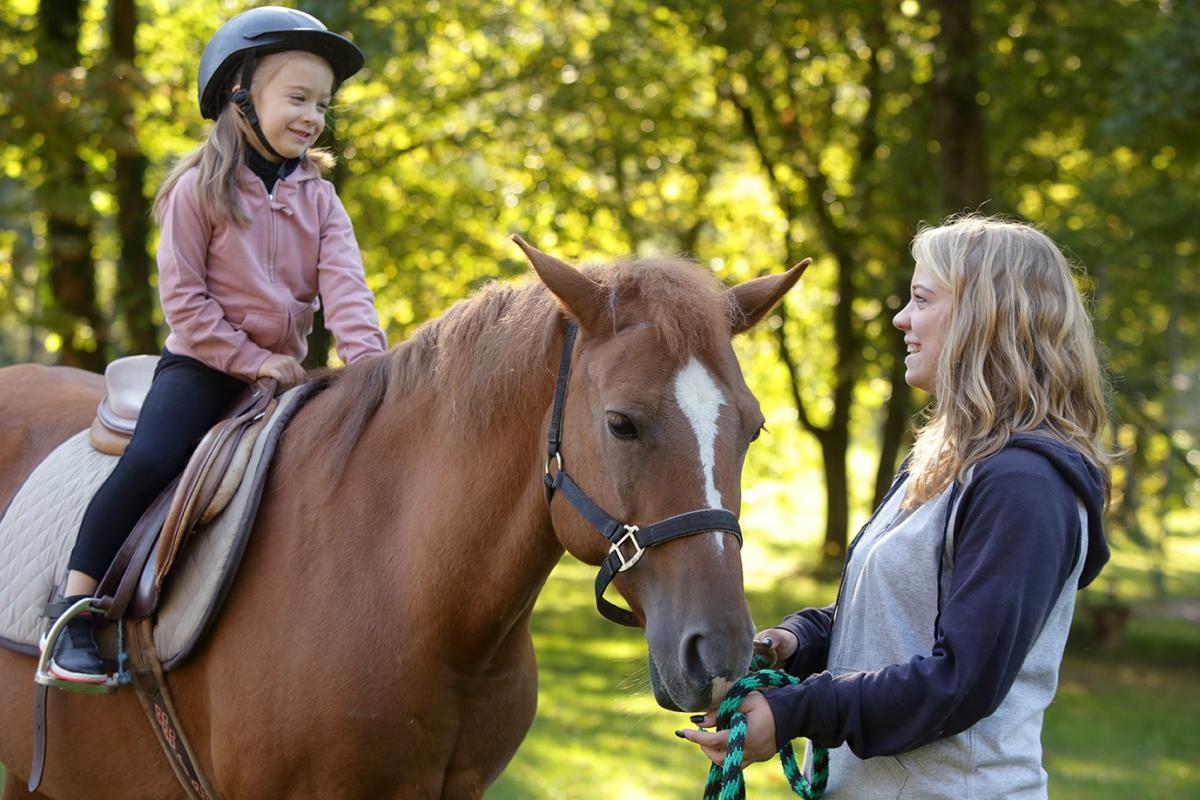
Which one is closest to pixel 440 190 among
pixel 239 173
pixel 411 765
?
pixel 239 173

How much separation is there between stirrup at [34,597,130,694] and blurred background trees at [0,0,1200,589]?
17.5 ft

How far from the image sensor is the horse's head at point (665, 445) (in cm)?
228

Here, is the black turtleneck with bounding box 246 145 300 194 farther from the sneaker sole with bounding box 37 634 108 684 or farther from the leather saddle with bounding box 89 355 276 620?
the sneaker sole with bounding box 37 634 108 684

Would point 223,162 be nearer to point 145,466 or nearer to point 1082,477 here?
point 145,466

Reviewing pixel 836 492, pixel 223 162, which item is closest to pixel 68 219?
pixel 223 162

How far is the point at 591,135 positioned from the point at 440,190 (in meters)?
2.10

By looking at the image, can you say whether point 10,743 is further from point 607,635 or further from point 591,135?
point 591,135

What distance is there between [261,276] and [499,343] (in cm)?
92

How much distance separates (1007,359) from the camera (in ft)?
7.59

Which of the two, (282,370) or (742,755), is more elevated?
(282,370)

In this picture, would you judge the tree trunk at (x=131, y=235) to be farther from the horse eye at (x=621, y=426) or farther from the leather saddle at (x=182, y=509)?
the horse eye at (x=621, y=426)

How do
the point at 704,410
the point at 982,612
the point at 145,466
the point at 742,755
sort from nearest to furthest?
the point at 982,612 → the point at 742,755 → the point at 704,410 → the point at 145,466

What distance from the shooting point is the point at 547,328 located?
275 cm

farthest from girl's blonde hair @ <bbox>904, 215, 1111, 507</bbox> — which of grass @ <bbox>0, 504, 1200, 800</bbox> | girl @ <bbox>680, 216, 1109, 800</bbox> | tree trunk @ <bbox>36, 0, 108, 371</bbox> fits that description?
tree trunk @ <bbox>36, 0, 108, 371</bbox>
